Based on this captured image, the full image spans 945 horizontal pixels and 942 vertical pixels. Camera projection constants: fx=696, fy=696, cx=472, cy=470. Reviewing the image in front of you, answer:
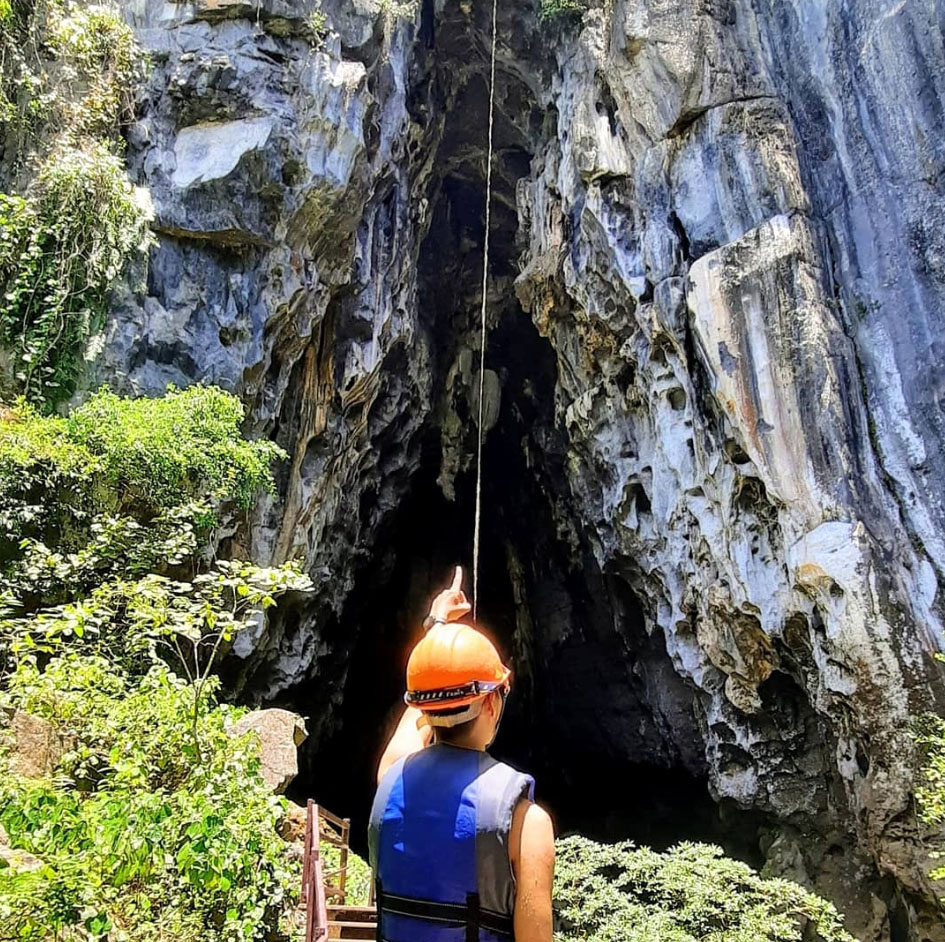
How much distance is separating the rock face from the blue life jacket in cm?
676

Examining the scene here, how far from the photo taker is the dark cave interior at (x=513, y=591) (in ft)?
41.1

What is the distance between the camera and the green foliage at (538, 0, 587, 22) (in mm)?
→ 11680

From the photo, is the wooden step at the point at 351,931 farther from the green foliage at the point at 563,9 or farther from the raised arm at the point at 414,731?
the green foliage at the point at 563,9

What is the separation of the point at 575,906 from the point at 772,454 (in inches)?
196

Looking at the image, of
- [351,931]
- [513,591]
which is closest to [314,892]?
[351,931]

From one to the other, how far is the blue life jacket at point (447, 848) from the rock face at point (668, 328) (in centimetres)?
676

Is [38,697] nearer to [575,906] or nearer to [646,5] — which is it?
[575,906]

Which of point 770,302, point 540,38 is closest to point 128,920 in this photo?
point 770,302

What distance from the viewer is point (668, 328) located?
29.9ft

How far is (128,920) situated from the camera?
3.05m

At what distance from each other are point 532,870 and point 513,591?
1461 cm

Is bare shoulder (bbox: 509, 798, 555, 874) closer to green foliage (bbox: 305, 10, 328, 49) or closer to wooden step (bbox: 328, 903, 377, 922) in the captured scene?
wooden step (bbox: 328, 903, 377, 922)

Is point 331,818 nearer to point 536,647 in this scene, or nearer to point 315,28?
point 536,647

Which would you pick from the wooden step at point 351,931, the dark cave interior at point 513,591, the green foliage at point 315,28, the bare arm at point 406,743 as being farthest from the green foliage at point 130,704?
the dark cave interior at point 513,591
